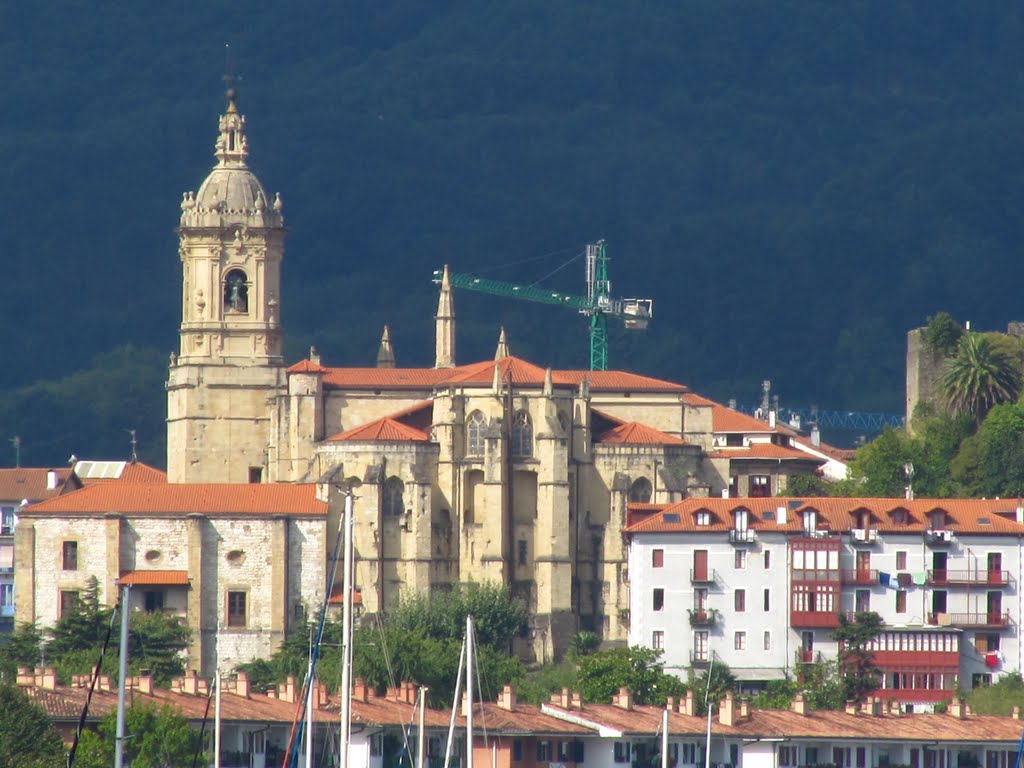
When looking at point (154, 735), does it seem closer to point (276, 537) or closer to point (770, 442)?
point (276, 537)

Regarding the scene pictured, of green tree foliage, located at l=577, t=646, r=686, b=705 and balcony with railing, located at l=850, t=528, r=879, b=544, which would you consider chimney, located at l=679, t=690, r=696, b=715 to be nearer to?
green tree foliage, located at l=577, t=646, r=686, b=705

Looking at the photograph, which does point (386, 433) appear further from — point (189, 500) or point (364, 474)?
point (189, 500)

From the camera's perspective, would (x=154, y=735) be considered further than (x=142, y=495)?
No

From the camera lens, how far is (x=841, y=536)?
11200 cm

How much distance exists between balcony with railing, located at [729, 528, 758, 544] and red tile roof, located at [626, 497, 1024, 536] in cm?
45

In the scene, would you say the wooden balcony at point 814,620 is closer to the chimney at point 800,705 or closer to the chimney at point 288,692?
the chimney at point 800,705

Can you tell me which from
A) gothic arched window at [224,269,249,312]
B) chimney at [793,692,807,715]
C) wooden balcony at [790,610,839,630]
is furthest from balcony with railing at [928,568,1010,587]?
gothic arched window at [224,269,249,312]

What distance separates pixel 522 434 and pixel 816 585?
53.7 feet

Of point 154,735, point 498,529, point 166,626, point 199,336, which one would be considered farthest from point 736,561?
point 154,735

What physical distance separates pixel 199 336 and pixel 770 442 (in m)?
28.4

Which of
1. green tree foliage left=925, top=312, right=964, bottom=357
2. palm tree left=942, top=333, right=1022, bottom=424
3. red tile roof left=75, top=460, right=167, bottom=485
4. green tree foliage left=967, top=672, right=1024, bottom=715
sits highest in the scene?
green tree foliage left=925, top=312, right=964, bottom=357

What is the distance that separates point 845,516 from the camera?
114m

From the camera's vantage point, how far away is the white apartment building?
360 ft

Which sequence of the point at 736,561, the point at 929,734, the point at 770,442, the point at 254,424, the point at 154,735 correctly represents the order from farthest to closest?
the point at 770,442 < the point at 254,424 < the point at 736,561 < the point at 929,734 < the point at 154,735
